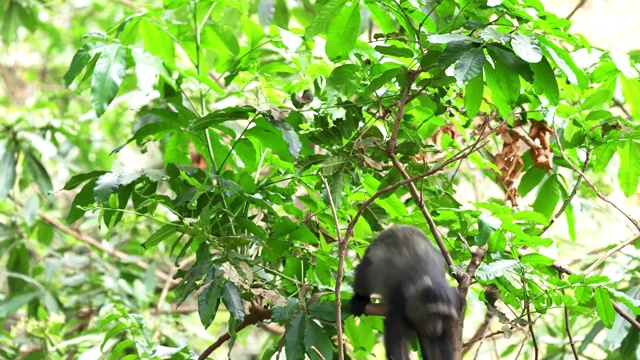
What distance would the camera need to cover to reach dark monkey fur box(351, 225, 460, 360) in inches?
60.4

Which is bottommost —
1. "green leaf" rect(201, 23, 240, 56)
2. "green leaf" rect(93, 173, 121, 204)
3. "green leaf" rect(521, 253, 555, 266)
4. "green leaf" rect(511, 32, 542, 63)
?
"green leaf" rect(521, 253, 555, 266)

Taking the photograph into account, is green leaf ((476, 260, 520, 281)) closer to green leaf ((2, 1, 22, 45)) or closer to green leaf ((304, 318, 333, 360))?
green leaf ((304, 318, 333, 360))

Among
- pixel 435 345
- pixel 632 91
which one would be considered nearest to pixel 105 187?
pixel 435 345

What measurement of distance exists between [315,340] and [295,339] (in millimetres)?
42

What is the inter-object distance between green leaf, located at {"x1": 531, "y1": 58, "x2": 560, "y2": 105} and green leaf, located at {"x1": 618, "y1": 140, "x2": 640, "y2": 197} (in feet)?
1.38

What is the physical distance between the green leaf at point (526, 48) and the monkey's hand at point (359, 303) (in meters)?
0.65

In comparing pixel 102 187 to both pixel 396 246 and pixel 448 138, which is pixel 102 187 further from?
pixel 448 138

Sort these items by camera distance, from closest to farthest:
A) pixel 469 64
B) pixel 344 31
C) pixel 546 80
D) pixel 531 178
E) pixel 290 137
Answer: pixel 469 64, pixel 546 80, pixel 290 137, pixel 344 31, pixel 531 178

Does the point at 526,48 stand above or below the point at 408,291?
above

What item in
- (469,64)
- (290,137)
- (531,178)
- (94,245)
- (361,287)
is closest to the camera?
(469,64)

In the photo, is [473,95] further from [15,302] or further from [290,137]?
[15,302]

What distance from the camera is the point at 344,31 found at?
1.60 m

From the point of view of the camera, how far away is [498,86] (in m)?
1.44

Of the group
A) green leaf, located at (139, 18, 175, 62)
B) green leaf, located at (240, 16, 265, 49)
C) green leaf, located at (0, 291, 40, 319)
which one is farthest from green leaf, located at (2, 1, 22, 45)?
green leaf, located at (240, 16, 265, 49)
